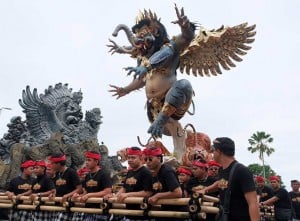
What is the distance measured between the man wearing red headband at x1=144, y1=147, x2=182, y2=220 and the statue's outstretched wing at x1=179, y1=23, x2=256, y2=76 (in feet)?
17.9

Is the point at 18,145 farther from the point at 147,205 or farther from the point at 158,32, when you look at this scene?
the point at 147,205

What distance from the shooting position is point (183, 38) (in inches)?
392

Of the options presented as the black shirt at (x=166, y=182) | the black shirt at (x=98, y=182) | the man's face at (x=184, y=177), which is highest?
the man's face at (x=184, y=177)

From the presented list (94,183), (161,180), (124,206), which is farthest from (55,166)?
(161,180)

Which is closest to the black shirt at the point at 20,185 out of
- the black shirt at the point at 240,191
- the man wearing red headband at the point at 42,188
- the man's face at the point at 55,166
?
the man wearing red headband at the point at 42,188

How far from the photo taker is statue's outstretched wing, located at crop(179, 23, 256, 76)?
33.6 feet

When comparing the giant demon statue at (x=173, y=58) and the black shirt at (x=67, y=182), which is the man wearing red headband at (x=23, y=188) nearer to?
the black shirt at (x=67, y=182)

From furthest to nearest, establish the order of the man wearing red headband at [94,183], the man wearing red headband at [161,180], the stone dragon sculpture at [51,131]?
the stone dragon sculpture at [51,131] < the man wearing red headband at [94,183] < the man wearing red headband at [161,180]

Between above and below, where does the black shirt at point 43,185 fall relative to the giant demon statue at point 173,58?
below

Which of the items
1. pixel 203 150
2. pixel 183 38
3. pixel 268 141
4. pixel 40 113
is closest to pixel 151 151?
pixel 203 150

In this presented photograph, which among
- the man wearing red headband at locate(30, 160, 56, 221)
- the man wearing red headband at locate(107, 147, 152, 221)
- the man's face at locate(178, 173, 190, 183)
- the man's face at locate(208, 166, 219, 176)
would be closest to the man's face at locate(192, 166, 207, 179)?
the man's face at locate(178, 173, 190, 183)

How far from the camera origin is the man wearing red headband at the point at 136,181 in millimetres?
5410

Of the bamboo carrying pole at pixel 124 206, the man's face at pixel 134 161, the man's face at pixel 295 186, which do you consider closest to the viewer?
the bamboo carrying pole at pixel 124 206

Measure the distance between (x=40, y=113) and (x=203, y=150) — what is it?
9054 millimetres
